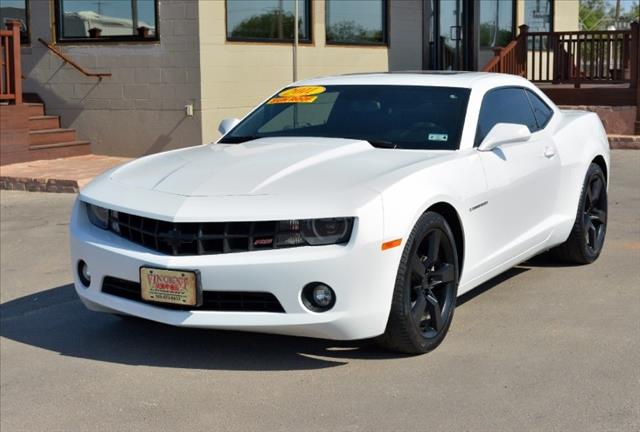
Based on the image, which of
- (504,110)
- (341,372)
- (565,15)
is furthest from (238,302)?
(565,15)

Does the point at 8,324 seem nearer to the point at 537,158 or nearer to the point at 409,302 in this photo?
the point at 409,302

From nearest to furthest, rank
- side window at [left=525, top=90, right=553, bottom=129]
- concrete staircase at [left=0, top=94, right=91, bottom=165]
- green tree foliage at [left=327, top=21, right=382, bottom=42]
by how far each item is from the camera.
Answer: side window at [left=525, top=90, right=553, bottom=129] → concrete staircase at [left=0, top=94, right=91, bottom=165] → green tree foliage at [left=327, top=21, right=382, bottom=42]

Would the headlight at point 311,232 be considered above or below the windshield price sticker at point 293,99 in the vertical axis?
below

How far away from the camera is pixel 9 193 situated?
1215 cm

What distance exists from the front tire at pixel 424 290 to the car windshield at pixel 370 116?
0.78m

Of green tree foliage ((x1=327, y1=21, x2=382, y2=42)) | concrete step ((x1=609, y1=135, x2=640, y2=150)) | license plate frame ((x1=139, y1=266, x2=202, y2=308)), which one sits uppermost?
green tree foliage ((x1=327, y1=21, x2=382, y2=42))

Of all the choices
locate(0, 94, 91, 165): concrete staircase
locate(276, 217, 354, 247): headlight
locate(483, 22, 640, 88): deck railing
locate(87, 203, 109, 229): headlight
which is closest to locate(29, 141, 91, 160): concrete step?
locate(0, 94, 91, 165): concrete staircase

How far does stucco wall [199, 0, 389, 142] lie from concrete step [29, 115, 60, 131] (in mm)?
2474

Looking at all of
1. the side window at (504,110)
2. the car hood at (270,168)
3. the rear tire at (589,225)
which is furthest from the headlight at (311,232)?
the rear tire at (589,225)

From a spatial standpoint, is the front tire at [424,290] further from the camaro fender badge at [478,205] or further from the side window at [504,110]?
the side window at [504,110]

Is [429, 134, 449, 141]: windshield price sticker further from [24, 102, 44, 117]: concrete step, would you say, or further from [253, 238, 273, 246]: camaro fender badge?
[24, 102, 44, 117]: concrete step

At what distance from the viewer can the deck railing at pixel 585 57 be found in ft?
55.9

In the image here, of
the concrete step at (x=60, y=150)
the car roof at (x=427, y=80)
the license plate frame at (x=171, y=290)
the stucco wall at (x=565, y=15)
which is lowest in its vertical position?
the concrete step at (x=60, y=150)

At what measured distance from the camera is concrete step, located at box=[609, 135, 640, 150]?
15.3 metres
